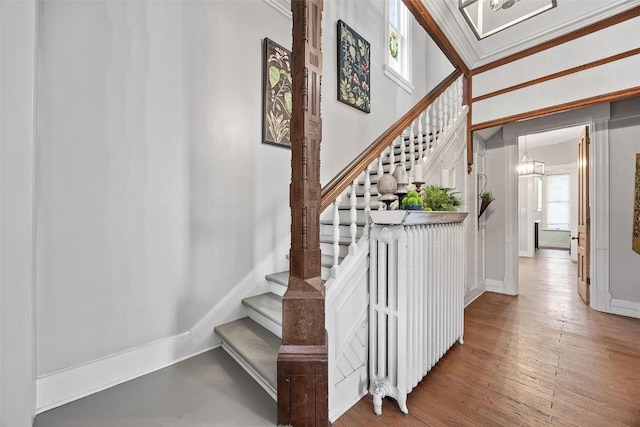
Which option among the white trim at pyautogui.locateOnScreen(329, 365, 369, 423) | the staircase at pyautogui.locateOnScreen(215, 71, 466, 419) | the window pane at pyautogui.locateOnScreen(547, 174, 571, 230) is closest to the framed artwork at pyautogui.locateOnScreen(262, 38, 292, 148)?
the staircase at pyautogui.locateOnScreen(215, 71, 466, 419)

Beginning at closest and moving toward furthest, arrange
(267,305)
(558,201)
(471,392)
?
(471,392)
(267,305)
(558,201)

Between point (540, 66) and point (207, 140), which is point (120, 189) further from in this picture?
point (540, 66)

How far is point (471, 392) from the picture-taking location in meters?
1.66

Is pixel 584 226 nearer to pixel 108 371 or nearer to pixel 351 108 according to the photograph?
pixel 351 108

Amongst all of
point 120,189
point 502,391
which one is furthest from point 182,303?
point 502,391

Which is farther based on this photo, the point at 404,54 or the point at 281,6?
the point at 404,54

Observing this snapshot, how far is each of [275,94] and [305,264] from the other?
178cm

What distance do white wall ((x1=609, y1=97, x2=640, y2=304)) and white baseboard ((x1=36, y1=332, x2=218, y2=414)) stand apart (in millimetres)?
4461

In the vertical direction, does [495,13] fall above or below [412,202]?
above

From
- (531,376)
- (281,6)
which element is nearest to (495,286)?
(531,376)

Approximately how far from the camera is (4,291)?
1066 millimetres

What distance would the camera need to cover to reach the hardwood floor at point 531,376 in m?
1.46

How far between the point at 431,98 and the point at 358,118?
92 cm

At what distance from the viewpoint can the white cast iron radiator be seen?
1.54 m
